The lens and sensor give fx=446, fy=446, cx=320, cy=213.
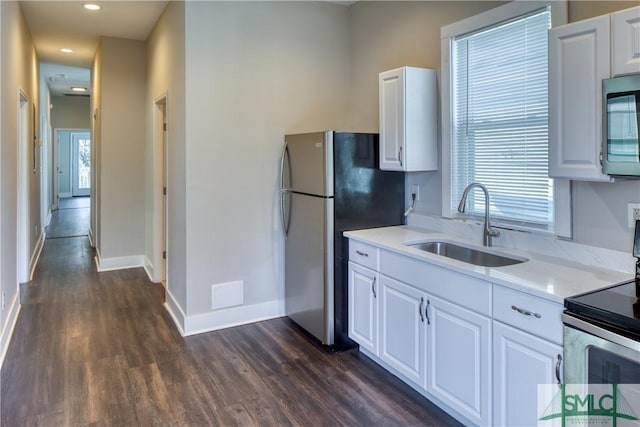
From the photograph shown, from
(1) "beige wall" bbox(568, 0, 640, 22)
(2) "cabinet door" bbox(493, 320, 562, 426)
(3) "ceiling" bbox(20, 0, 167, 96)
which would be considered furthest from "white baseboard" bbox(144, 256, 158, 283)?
(1) "beige wall" bbox(568, 0, 640, 22)

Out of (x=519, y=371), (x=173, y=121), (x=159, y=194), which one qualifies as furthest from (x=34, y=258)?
(x=519, y=371)

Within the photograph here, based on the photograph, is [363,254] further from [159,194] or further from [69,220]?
[69,220]

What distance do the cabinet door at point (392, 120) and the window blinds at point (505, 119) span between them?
370 millimetres

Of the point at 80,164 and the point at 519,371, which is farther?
the point at 80,164

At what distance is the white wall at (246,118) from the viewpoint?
3.54m

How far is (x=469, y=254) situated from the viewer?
2.85 m

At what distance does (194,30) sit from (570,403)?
3.39 meters

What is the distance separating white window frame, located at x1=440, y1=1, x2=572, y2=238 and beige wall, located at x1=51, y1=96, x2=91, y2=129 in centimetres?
1102

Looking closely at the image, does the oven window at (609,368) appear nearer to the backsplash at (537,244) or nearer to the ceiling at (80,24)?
the backsplash at (537,244)

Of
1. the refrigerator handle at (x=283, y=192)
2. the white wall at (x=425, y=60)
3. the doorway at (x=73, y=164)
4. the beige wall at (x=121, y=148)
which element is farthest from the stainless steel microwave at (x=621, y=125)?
the doorway at (x=73, y=164)

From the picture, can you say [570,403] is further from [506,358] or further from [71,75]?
[71,75]

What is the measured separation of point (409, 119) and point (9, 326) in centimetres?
343

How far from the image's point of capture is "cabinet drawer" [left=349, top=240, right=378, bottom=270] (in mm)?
2920

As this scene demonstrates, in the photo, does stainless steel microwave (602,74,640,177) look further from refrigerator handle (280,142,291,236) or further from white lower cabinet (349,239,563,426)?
refrigerator handle (280,142,291,236)
